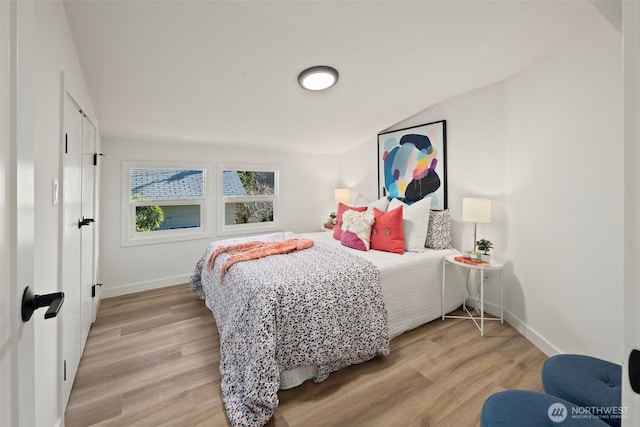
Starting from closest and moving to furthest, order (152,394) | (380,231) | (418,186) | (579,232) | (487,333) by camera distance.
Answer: (152,394)
(579,232)
(487,333)
(380,231)
(418,186)

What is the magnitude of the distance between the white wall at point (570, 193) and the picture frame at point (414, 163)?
0.72m

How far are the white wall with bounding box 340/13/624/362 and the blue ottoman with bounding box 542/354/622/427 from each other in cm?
61

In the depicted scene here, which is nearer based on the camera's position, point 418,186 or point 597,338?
point 597,338

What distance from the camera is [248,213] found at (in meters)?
4.25

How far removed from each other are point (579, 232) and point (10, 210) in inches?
107

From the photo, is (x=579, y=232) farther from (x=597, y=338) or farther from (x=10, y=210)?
(x=10, y=210)

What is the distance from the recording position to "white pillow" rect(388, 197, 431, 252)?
2.83 meters

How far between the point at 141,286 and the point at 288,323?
2609 millimetres

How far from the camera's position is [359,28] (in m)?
1.89

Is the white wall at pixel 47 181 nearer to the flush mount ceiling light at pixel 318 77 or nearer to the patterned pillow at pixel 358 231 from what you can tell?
the flush mount ceiling light at pixel 318 77

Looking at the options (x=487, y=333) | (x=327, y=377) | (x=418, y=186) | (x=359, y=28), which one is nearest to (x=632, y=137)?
(x=359, y=28)

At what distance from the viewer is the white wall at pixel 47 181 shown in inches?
43.3

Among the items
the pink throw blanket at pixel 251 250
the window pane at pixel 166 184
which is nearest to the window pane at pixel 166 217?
the window pane at pixel 166 184

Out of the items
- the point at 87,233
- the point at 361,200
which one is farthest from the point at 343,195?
the point at 87,233
